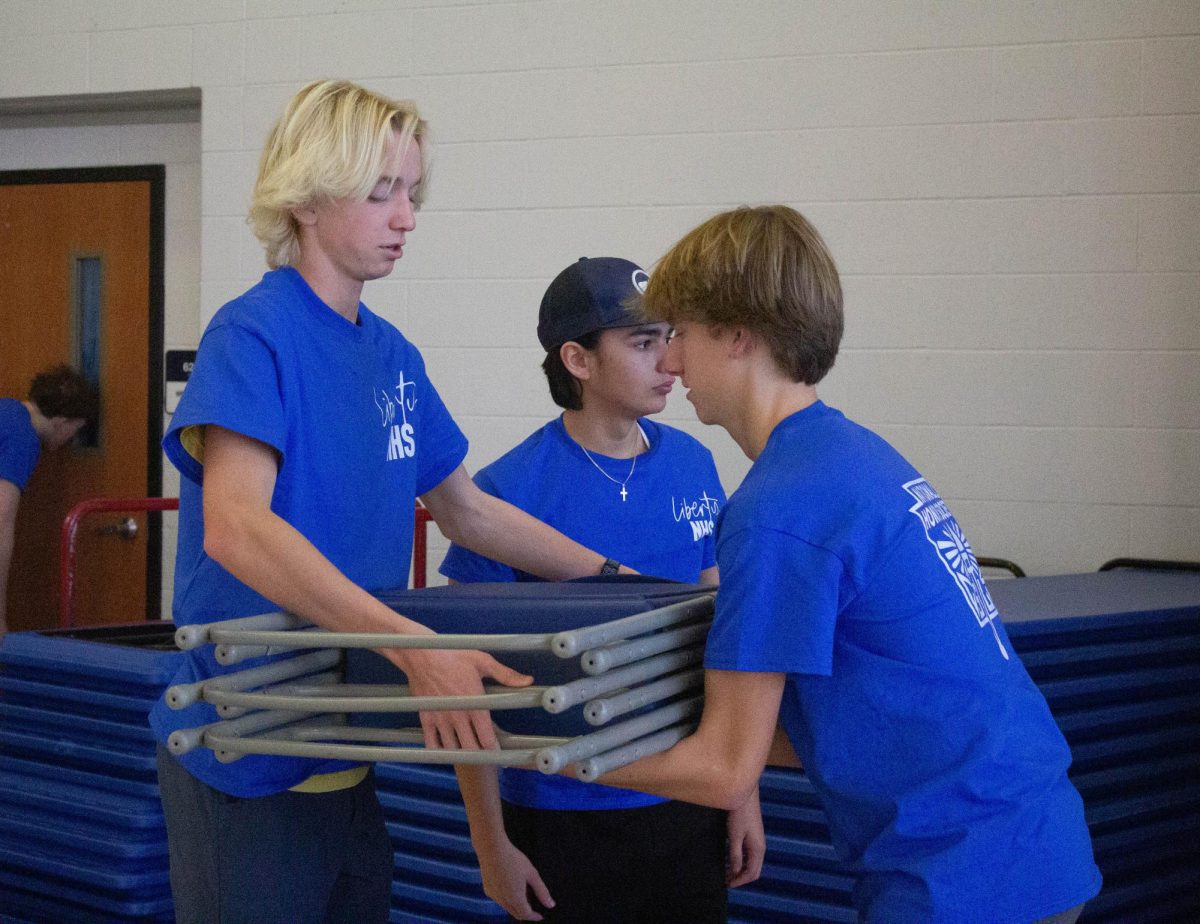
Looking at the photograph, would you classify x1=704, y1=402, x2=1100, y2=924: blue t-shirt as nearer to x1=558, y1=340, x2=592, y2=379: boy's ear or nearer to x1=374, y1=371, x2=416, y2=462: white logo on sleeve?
x1=374, y1=371, x2=416, y2=462: white logo on sleeve

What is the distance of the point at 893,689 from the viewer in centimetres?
119

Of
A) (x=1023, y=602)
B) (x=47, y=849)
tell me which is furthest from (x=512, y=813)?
(x=47, y=849)

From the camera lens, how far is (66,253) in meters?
4.80

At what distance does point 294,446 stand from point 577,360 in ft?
2.25

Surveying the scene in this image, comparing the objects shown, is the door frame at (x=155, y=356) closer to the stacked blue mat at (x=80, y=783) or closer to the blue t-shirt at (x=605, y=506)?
the stacked blue mat at (x=80, y=783)

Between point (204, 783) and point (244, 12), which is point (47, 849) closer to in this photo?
point (204, 783)

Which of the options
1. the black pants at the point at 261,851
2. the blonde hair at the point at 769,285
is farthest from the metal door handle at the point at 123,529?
the blonde hair at the point at 769,285

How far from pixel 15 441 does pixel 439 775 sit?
8.10ft

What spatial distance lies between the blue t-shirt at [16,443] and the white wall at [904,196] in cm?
131

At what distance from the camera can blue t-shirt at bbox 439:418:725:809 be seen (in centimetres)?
194

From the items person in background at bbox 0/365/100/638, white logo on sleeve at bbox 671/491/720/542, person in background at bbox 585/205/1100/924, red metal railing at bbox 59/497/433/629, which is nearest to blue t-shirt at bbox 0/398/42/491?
person in background at bbox 0/365/100/638

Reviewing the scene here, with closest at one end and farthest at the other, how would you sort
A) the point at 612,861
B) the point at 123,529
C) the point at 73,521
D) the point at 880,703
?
the point at 880,703, the point at 612,861, the point at 73,521, the point at 123,529

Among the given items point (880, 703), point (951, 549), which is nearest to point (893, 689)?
point (880, 703)

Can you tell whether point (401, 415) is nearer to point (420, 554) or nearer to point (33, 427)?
point (420, 554)
